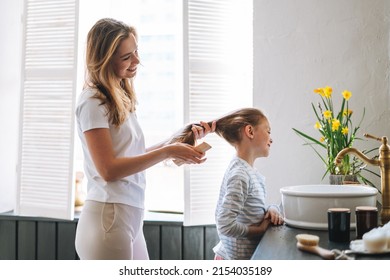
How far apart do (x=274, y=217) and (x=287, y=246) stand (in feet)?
1.08

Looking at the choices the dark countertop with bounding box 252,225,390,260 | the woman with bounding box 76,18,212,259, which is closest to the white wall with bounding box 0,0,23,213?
the woman with bounding box 76,18,212,259

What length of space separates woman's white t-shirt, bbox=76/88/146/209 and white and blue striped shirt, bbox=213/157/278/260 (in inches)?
11.3

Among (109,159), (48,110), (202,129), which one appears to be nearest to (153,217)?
(48,110)

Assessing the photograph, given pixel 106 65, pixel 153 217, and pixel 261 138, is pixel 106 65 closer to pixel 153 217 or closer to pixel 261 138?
pixel 261 138

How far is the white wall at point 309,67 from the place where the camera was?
2096 millimetres

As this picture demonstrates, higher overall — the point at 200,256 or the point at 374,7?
the point at 374,7

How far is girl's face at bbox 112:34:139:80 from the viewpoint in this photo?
61.6 inches

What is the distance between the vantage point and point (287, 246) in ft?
3.63

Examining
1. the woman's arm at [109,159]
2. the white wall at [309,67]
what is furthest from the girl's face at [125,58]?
the white wall at [309,67]

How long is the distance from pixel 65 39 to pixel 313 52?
4.17 ft
